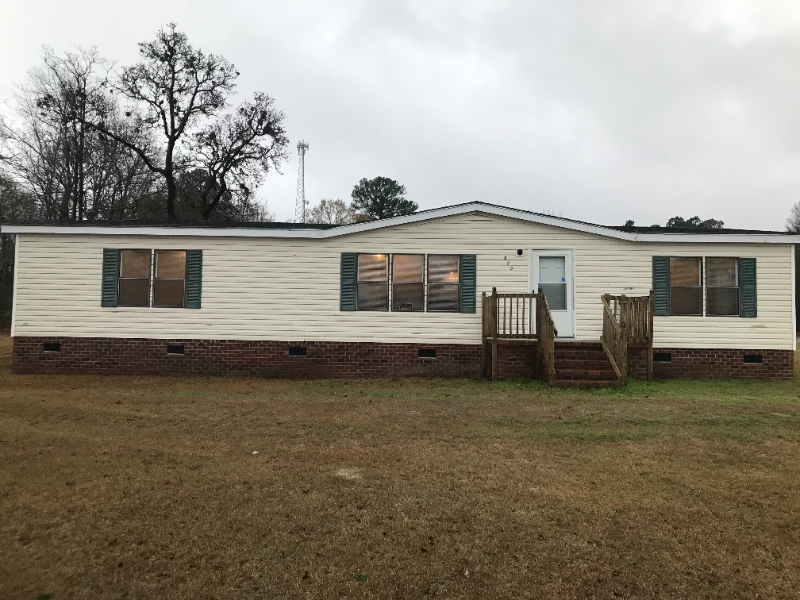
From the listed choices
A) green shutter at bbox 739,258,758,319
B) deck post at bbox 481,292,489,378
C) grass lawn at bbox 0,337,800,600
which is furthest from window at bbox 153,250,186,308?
green shutter at bbox 739,258,758,319

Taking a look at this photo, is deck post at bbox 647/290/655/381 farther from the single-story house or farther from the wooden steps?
the wooden steps

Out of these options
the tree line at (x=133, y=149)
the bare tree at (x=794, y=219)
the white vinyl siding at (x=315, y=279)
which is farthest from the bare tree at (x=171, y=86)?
the bare tree at (x=794, y=219)

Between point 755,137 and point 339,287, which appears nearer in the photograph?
point 339,287

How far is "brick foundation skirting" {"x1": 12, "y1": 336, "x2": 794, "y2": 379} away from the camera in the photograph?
1064 centimetres

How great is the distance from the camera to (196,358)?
1079 cm

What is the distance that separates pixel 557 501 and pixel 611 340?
6158 mm

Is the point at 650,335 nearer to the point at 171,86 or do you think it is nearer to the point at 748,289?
the point at 748,289

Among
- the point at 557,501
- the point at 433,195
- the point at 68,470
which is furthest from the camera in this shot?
the point at 433,195

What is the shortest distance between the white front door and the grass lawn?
358 cm

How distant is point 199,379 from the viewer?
33.8 feet

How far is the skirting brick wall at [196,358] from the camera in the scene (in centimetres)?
1077

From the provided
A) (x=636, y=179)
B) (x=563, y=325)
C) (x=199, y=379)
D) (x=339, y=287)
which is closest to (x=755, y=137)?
(x=636, y=179)

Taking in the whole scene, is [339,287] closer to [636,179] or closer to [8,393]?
[8,393]

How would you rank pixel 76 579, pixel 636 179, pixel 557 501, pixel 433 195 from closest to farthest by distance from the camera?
pixel 76 579 < pixel 557 501 < pixel 636 179 < pixel 433 195
